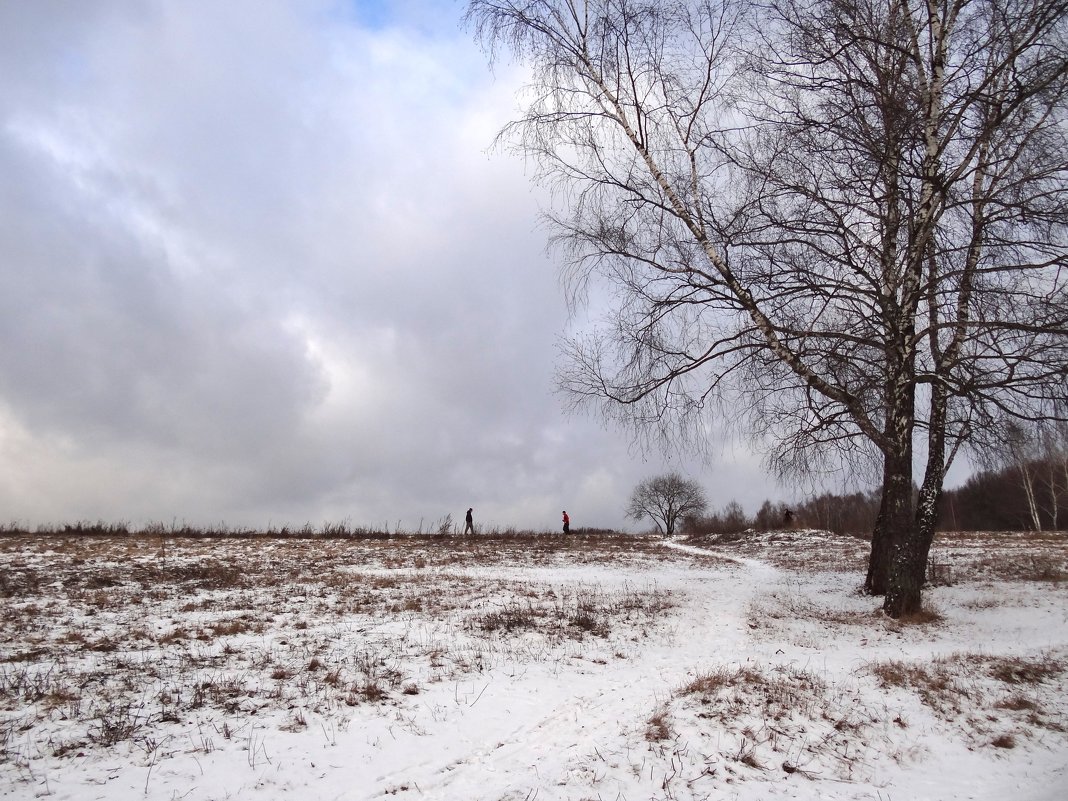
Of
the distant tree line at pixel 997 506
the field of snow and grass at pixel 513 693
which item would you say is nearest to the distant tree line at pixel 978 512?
the distant tree line at pixel 997 506

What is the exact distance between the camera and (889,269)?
10.1m

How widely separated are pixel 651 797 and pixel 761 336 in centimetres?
830

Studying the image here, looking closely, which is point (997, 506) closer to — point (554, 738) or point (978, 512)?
point (978, 512)

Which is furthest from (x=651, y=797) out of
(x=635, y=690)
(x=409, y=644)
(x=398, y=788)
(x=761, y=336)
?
(x=761, y=336)

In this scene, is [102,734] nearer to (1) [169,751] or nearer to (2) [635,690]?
(1) [169,751]

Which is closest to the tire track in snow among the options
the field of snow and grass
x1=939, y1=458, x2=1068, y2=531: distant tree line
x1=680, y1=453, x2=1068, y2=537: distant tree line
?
the field of snow and grass

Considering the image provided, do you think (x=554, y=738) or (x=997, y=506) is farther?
(x=997, y=506)

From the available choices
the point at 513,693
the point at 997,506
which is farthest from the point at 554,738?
the point at 997,506

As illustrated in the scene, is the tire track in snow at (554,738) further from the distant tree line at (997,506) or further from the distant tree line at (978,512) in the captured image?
the distant tree line at (997,506)

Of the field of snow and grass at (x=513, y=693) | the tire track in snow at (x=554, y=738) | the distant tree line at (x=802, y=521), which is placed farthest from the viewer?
the distant tree line at (x=802, y=521)

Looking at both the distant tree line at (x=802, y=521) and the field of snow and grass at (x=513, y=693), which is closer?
the field of snow and grass at (x=513, y=693)

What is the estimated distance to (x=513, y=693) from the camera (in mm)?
6520

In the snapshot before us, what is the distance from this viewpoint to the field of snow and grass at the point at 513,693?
183 inches

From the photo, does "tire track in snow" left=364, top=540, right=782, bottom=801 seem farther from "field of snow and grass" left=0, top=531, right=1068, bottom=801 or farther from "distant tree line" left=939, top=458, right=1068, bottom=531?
"distant tree line" left=939, top=458, right=1068, bottom=531
